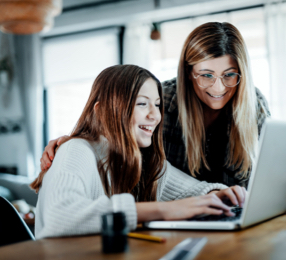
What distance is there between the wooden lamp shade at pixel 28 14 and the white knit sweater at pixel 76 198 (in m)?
1.57

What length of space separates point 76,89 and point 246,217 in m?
4.22

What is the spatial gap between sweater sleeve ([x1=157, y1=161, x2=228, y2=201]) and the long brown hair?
190mm

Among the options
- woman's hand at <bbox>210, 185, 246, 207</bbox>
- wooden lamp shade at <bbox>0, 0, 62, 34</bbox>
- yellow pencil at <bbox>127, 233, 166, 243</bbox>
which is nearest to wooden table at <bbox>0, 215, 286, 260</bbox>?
yellow pencil at <bbox>127, 233, 166, 243</bbox>

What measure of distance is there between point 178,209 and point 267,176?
244 millimetres

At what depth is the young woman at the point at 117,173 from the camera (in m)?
0.89

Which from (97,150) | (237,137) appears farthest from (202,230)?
(237,137)

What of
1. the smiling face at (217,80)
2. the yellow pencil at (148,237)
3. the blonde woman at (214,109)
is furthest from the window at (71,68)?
the yellow pencil at (148,237)

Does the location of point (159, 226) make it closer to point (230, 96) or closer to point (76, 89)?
point (230, 96)

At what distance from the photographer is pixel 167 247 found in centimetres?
75

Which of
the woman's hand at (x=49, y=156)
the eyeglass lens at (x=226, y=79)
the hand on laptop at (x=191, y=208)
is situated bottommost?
the hand on laptop at (x=191, y=208)

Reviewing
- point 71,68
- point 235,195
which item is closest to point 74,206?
point 235,195

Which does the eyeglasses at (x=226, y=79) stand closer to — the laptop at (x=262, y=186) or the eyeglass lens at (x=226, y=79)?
the eyeglass lens at (x=226, y=79)

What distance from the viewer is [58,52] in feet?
16.3

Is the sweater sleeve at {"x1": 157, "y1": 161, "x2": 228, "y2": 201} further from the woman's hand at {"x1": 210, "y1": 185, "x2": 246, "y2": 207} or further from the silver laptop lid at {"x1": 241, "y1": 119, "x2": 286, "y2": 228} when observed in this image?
the silver laptop lid at {"x1": 241, "y1": 119, "x2": 286, "y2": 228}
